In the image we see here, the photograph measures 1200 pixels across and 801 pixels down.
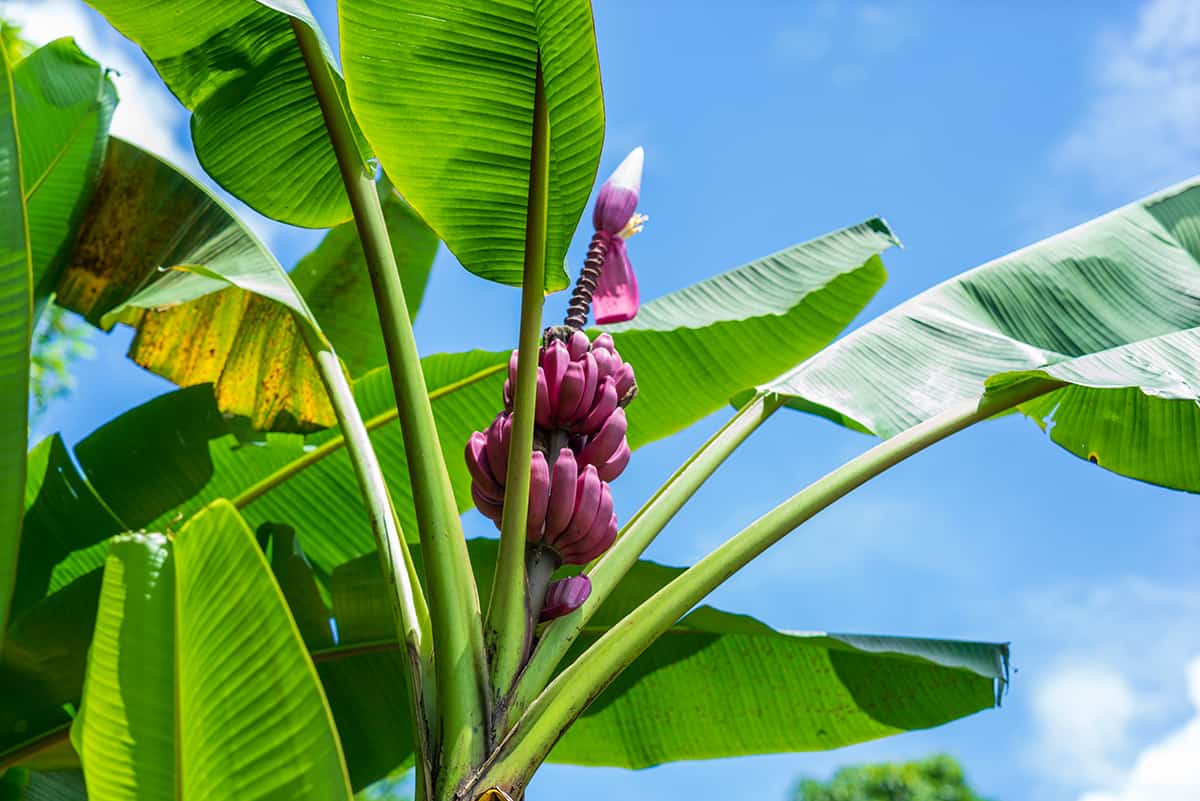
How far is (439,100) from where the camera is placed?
129cm

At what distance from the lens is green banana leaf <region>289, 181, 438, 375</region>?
2.54 m

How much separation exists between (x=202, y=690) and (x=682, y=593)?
0.58 m

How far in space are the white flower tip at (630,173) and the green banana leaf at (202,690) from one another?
0.95 m

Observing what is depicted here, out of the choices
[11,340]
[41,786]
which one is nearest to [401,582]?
[11,340]

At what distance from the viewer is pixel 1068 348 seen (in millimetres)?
1765

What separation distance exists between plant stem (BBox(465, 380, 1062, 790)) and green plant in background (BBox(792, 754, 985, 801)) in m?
8.96

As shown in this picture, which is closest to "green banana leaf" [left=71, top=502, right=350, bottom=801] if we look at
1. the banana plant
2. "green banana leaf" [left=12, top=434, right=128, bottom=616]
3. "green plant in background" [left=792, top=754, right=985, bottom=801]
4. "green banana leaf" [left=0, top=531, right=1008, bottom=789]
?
the banana plant

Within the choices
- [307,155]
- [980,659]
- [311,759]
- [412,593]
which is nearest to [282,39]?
[307,155]

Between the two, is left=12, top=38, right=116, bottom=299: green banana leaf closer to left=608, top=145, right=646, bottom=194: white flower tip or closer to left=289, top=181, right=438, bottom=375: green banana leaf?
left=289, top=181, right=438, bottom=375: green banana leaf

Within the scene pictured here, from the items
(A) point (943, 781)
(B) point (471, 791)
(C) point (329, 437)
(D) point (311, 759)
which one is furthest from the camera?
(A) point (943, 781)

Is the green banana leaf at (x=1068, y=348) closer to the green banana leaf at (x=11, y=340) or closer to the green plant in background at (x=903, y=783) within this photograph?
the green banana leaf at (x=11, y=340)

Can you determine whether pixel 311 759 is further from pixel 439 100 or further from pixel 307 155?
pixel 307 155

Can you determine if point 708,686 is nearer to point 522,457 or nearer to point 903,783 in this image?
point 522,457

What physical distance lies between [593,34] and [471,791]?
34.8 inches
